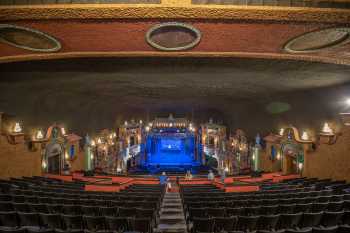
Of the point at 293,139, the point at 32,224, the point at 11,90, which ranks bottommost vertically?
the point at 32,224

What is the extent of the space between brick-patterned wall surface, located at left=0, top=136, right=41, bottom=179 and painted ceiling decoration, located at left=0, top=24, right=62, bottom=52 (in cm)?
900

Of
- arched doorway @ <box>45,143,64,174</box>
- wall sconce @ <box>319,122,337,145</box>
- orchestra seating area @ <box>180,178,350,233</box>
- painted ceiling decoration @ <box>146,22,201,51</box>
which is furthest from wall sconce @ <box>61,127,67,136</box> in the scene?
wall sconce @ <box>319,122,337,145</box>

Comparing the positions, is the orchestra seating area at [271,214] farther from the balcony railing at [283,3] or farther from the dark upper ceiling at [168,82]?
the dark upper ceiling at [168,82]

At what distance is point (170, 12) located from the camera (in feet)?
14.2

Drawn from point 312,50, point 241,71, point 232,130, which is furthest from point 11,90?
point 232,130

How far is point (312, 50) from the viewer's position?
652 cm

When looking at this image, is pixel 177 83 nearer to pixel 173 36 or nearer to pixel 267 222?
pixel 173 36

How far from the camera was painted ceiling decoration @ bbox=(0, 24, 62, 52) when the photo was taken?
5.15 m

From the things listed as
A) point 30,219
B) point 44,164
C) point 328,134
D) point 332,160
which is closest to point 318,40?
point 30,219

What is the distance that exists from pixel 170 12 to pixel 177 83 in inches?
390

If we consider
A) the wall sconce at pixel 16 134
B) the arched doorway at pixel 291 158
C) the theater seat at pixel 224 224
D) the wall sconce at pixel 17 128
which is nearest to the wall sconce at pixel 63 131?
the wall sconce at pixel 16 134

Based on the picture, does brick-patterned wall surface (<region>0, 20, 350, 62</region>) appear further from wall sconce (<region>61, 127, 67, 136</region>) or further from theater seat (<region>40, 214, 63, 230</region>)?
wall sconce (<region>61, 127, 67, 136</region>)

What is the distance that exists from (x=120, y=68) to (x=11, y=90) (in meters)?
6.47

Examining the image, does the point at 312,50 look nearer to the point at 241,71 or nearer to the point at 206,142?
the point at 241,71
